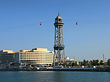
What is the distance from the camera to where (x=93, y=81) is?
88.9 m

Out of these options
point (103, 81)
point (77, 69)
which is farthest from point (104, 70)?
point (103, 81)

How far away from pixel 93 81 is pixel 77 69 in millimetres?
109788

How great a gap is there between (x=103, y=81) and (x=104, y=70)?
80686mm

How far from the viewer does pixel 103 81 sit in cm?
8825

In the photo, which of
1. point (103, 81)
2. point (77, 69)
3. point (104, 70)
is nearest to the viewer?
point (103, 81)

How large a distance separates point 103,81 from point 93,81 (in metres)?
3.87

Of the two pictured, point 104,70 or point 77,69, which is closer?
point 104,70

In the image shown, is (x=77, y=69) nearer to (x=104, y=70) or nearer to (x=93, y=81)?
(x=104, y=70)

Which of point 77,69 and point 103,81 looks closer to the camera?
point 103,81

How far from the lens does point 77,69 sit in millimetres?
198250

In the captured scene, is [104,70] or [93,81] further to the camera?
[104,70]

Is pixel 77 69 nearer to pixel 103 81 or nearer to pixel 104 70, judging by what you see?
pixel 104 70

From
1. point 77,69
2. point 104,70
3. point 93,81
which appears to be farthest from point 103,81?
point 77,69

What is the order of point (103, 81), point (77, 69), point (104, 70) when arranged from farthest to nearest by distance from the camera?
point (77, 69) < point (104, 70) < point (103, 81)
